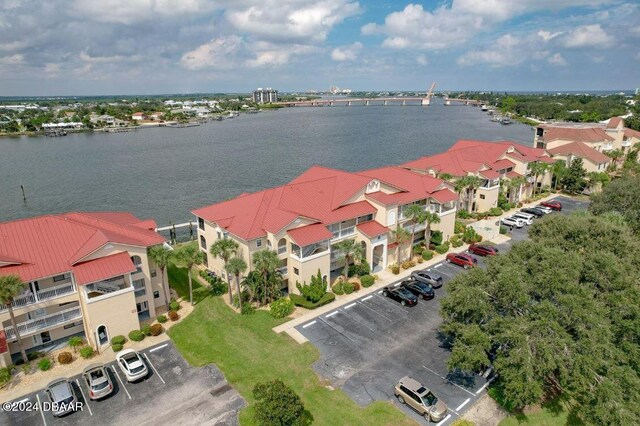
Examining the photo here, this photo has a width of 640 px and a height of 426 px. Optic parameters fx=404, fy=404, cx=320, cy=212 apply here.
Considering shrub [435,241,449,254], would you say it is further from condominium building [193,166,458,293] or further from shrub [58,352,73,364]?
shrub [58,352,73,364]

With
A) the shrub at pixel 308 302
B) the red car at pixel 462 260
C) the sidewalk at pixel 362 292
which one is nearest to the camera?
the sidewalk at pixel 362 292

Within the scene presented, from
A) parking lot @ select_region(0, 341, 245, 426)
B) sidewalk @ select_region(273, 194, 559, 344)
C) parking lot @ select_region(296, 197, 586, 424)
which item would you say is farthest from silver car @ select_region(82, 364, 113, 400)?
parking lot @ select_region(296, 197, 586, 424)

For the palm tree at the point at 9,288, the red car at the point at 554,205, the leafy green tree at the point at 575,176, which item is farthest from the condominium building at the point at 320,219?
the leafy green tree at the point at 575,176

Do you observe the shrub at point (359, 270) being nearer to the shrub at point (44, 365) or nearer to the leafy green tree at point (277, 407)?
the leafy green tree at point (277, 407)

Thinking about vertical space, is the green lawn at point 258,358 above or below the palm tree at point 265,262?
Result: below

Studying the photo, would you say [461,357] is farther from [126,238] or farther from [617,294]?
[126,238]

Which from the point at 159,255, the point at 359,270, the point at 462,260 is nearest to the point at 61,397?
the point at 159,255

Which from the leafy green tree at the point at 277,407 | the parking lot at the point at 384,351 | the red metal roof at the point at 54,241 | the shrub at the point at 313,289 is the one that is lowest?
the parking lot at the point at 384,351

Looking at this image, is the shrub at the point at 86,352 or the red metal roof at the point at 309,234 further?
the red metal roof at the point at 309,234
